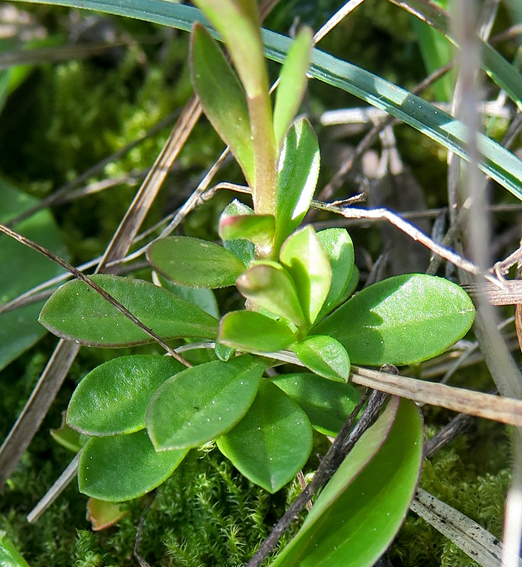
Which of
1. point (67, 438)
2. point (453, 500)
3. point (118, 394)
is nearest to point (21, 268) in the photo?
point (67, 438)

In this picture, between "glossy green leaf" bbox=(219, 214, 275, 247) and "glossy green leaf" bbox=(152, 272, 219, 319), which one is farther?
"glossy green leaf" bbox=(152, 272, 219, 319)

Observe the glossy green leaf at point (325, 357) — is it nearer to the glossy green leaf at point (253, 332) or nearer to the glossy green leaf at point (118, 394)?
the glossy green leaf at point (253, 332)

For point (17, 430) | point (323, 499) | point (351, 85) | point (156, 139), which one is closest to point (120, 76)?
point (156, 139)

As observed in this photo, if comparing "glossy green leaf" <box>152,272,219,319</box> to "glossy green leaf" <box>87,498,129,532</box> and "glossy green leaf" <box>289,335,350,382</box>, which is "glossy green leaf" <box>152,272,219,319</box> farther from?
"glossy green leaf" <box>87,498,129,532</box>

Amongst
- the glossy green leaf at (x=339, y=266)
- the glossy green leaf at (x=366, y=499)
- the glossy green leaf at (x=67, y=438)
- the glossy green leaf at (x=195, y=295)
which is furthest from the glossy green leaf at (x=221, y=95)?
the glossy green leaf at (x=67, y=438)

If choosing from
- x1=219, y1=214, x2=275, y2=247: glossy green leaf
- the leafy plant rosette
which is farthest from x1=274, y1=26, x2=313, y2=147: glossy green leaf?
x1=219, y1=214, x2=275, y2=247: glossy green leaf

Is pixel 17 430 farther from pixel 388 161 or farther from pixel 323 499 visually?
pixel 388 161

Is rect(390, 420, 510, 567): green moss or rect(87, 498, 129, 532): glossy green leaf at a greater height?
rect(390, 420, 510, 567): green moss
